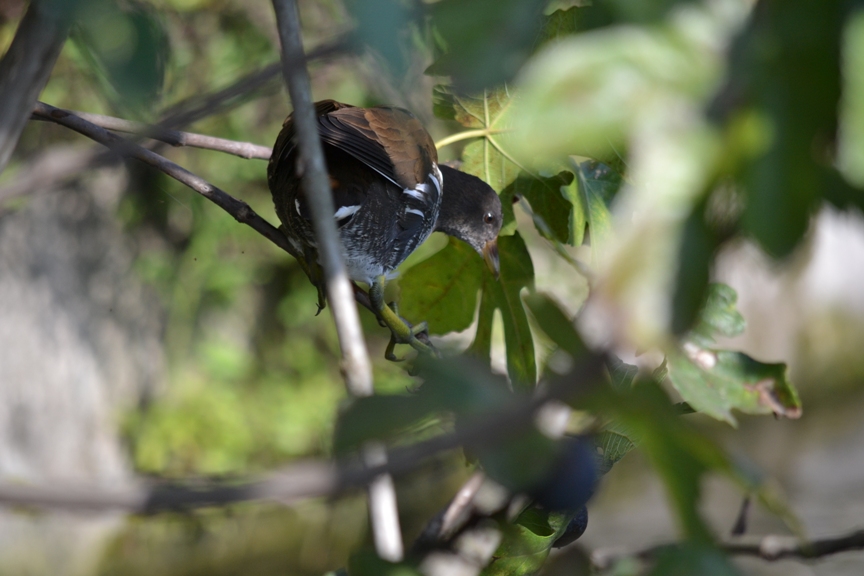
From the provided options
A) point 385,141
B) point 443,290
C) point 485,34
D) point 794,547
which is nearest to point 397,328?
point 443,290

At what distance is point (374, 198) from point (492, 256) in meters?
0.38

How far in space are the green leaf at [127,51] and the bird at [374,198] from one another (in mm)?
800

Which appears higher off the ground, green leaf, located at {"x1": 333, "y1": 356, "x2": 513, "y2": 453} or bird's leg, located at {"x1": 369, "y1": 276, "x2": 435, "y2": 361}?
bird's leg, located at {"x1": 369, "y1": 276, "x2": 435, "y2": 361}

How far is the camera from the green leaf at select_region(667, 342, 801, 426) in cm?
78

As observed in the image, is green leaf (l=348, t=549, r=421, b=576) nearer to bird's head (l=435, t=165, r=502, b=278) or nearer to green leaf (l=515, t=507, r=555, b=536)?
green leaf (l=515, t=507, r=555, b=536)

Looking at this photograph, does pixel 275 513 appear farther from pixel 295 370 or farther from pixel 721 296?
pixel 721 296

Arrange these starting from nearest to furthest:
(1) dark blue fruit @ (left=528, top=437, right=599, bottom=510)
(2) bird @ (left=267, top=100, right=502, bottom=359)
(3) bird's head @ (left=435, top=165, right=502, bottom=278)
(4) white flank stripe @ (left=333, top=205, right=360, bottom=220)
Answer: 1. (1) dark blue fruit @ (left=528, top=437, right=599, bottom=510)
2. (2) bird @ (left=267, top=100, right=502, bottom=359)
3. (4) white flank stripe @ (left=333, top=205, right=360, bottom=220)
4. (3) bird's head @ (left=435, top=165, right=502, bottom=278)

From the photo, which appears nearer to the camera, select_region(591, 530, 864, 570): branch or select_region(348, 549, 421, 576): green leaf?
select_region(348, 549, 421, 576): green leaf

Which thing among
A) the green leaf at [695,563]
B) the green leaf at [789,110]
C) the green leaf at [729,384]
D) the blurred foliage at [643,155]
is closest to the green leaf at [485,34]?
the blurred foliage at [643,155]

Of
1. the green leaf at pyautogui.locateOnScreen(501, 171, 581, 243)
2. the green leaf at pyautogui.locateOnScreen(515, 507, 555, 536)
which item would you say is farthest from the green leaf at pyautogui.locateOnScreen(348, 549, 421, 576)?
the green leaf at pyautogui.locateOnScreen(501, 171, 581, 243)

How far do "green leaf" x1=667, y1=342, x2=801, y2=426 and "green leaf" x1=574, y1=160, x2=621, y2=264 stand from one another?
316 mm

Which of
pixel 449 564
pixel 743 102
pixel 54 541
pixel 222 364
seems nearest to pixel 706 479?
pixel 743 102

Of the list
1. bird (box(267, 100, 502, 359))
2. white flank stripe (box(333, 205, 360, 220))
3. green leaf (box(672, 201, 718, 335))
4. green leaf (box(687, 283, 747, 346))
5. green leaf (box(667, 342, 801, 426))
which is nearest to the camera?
green leaf (box(672, 201, 718, 335))

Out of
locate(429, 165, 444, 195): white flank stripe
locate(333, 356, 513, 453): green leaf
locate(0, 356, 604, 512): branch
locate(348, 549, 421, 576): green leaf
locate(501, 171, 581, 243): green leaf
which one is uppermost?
locate(429, 165, 444, 195): white flank stripe
